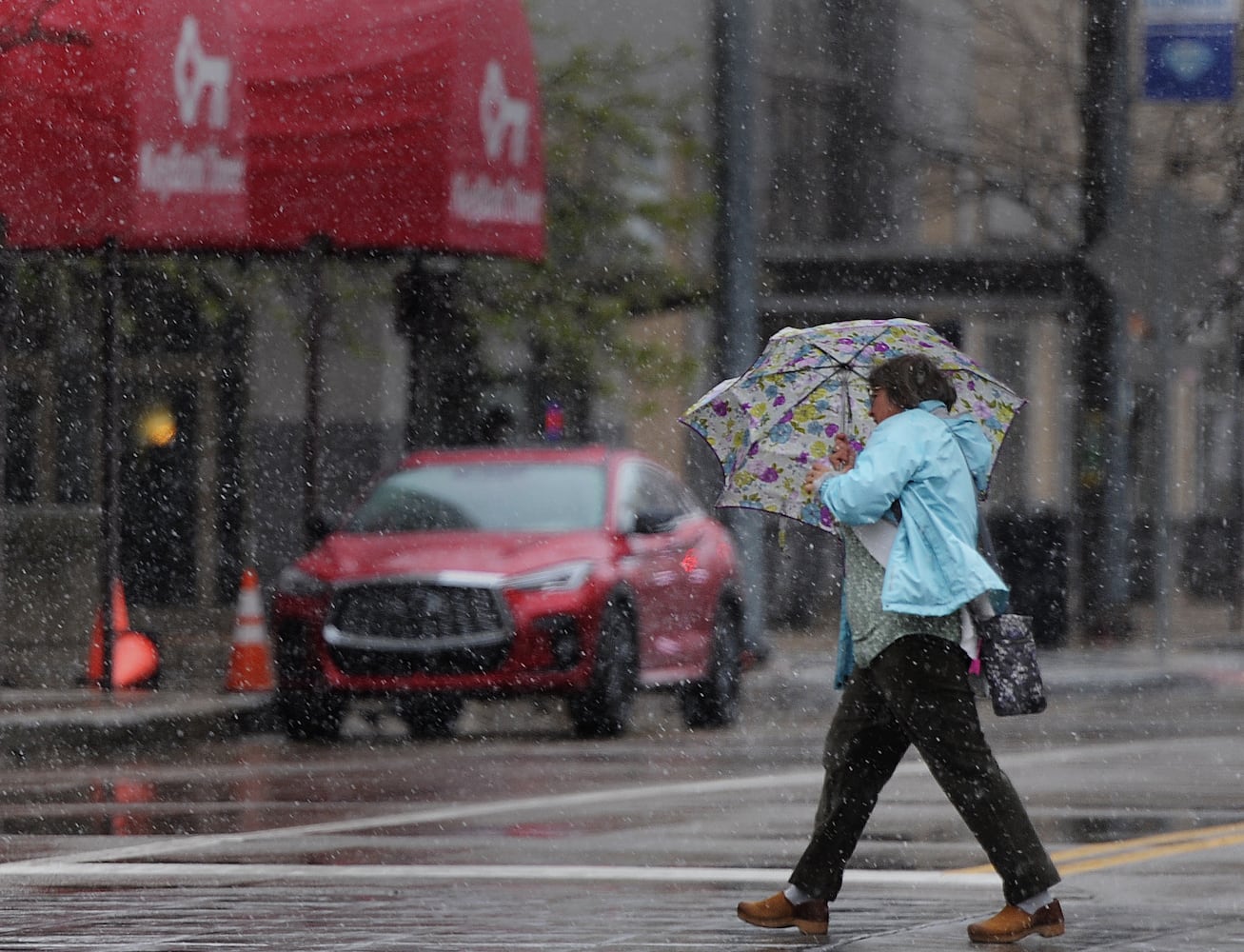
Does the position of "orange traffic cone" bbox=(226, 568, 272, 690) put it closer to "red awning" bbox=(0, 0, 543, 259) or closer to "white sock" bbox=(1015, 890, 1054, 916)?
"red awning" bbox=(0, 0, 543, 259)

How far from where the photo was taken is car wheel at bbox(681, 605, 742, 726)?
54.9ft

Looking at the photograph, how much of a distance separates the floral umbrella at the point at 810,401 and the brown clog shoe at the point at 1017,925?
129 centimetres

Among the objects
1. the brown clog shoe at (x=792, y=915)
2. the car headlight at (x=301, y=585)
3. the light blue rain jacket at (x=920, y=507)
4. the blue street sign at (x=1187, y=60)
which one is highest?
the blue street sign at (x=1187, y=60)

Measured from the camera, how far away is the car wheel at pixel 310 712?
1559 centimetres

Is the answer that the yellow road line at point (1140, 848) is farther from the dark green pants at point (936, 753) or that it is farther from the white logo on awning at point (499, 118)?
the white logo on awning at point (499, 118)

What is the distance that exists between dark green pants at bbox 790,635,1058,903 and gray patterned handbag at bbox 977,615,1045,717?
8 centimetres

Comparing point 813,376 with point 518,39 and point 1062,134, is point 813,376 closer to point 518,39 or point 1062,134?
point 518,39

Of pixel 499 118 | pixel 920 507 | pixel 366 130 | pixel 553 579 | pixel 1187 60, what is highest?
pixel 1187 60

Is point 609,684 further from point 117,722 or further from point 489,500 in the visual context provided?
point 117,722

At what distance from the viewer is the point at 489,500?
1636 cm

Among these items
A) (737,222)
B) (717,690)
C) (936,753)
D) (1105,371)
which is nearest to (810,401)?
(936,753)

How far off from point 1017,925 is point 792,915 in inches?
24.9

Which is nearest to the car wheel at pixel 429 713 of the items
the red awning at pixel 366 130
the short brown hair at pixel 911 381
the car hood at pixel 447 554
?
the car hood at pixel 447 554

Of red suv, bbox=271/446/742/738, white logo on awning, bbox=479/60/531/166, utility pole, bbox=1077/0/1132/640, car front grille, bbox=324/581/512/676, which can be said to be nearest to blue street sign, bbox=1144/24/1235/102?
utility pole, bbox=1077/0/1132/640
